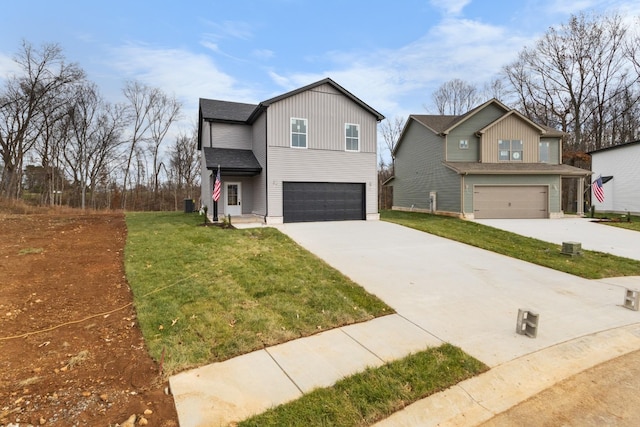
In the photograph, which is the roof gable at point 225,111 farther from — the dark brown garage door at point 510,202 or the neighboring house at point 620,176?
the neighboring house at point 620,176

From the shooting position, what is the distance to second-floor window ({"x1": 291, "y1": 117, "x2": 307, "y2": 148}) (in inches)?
594

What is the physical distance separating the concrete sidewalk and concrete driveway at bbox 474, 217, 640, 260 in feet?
14.4

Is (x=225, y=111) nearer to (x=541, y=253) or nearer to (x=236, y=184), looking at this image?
(x=236, y=184)

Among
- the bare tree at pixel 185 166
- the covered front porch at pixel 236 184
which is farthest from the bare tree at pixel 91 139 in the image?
the covered front porch at pixel 236 184

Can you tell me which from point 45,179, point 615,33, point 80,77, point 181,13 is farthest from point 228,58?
point 615,33

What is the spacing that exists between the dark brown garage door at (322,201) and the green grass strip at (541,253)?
325 centimetres

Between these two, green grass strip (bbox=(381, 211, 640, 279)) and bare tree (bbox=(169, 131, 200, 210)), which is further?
bare tree (bbox=(169, 131, 200, 210))

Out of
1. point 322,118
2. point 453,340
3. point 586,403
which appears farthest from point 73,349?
point 322,118

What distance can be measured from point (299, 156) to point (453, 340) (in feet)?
39.9

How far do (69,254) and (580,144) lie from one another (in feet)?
135

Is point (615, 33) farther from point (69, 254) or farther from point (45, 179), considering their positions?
point (45, 179)

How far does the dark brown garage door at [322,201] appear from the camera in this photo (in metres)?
15.1

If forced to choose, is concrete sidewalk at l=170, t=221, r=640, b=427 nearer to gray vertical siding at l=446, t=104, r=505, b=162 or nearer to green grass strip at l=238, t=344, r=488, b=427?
green grass strip at l=238, t=344, r=488, b=427

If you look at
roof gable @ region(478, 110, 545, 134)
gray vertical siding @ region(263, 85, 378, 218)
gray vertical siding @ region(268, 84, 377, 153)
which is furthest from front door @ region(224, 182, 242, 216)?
roof gable @ region(478, 110, 545, 134)
